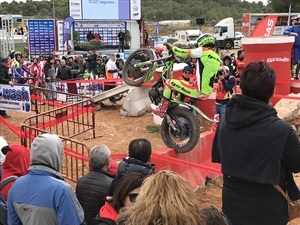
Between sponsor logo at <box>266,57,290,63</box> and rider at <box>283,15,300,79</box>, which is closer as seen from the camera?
sponsor logo at <box>266,57,290,63</box>

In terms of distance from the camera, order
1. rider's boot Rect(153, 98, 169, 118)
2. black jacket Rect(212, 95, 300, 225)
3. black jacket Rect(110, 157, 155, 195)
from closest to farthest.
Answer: black jacket Rect(212, 95, 300, 225) → black jacket Rect(110, 157, 155, 195) → rider's boot Rect(153, 98, 169, 118)

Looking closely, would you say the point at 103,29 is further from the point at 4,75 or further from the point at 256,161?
the point at 256,161

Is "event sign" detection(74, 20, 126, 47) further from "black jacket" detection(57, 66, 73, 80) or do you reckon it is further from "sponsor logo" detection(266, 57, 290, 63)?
"sponsor logo" detection(266, 57, 290, 63)

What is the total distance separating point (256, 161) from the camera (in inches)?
99.7

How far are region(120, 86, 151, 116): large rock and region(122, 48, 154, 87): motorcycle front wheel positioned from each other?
1551 mm

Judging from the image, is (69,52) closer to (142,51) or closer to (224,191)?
(142,51)

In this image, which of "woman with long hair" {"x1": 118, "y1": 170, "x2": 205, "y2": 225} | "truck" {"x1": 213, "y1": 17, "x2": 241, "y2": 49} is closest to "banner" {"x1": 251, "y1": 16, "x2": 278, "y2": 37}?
"woman with long hair" {"x1": 118, "y1": 170, "x2": 205, "y2": 225}

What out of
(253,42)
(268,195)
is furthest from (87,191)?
(253,42)

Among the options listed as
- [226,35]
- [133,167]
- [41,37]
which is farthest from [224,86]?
[226,35]

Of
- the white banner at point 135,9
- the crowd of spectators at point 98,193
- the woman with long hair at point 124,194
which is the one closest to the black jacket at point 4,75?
the crowd of spectators at point 98,193

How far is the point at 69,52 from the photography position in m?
25.3

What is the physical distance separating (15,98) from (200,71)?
5106 mm

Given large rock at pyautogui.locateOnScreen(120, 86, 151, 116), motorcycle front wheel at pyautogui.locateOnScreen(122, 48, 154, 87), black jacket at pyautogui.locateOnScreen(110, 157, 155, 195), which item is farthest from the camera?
large rock at pyautogui.locateOnScreen(120, 86, 151, 116)

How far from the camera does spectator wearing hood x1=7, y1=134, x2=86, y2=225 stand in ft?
8.68
